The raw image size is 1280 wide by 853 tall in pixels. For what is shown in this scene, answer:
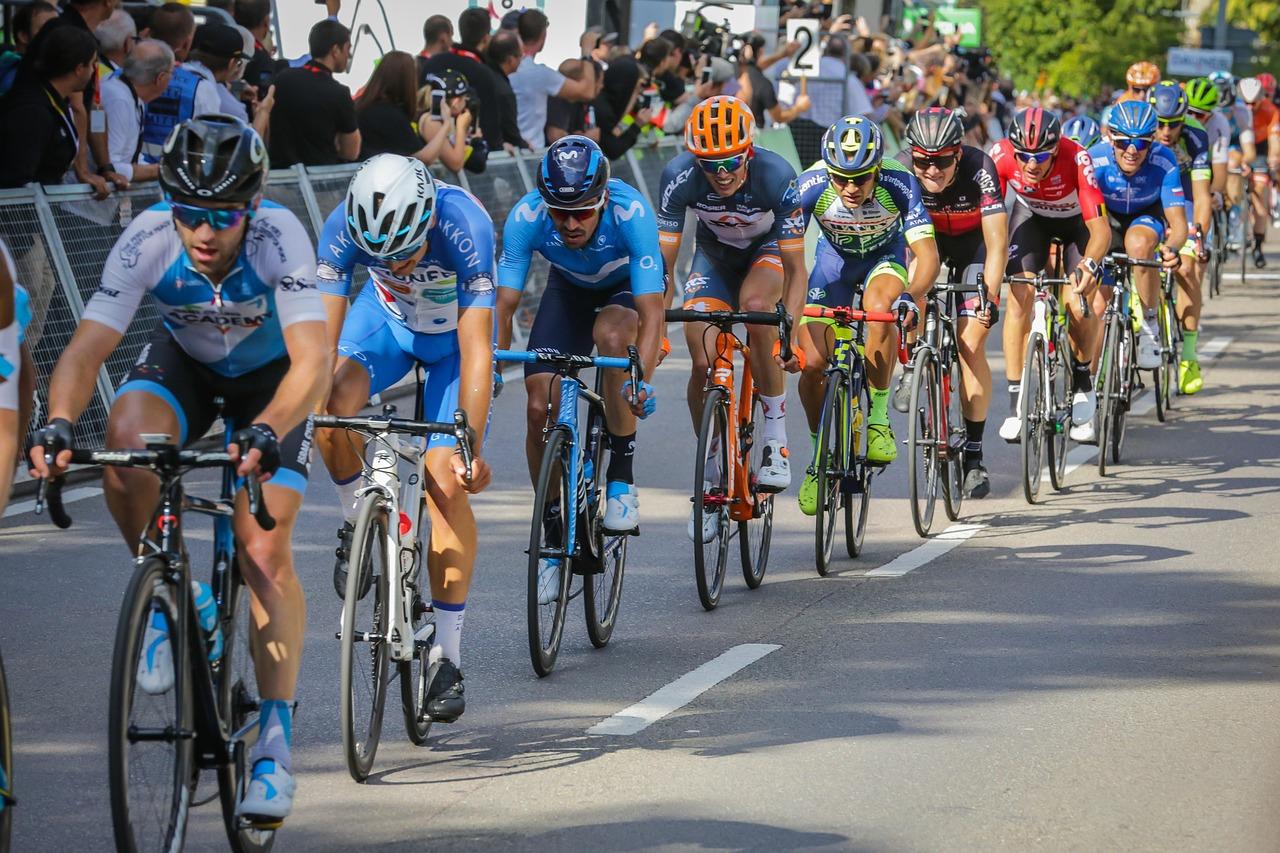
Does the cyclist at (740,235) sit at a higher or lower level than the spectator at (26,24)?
lower

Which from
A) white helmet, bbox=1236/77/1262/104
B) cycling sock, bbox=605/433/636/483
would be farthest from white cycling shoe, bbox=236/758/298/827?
white helmet, bbox=1236/77/1262/104

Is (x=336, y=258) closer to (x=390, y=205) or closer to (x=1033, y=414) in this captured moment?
(x=390, y=205)

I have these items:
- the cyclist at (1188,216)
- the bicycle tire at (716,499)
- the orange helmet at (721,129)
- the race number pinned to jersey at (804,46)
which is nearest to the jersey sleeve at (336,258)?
the bicycle tire at (716,499)

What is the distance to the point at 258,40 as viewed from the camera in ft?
41.5

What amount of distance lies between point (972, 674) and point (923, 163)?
4.11 metres

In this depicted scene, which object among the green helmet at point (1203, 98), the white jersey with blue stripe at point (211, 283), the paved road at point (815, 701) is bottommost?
the paved road at point (815, 701)

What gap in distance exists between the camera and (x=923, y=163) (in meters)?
10.6

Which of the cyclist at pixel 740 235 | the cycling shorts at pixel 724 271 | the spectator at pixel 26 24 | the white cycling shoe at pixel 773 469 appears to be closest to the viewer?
the cyclist at pixel 740 235

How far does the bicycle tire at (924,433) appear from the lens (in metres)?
9.57

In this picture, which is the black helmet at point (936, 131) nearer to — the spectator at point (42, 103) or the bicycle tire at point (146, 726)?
the spectator at point (42, 103)

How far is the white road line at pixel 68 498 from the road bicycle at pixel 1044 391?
5.02 m

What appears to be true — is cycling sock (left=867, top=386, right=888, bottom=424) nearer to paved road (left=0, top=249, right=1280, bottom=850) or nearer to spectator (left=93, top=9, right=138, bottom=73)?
paved road (left=0, top=249, right=1280, bottom=850)

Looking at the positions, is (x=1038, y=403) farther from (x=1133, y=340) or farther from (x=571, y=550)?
(x=571, y=550)

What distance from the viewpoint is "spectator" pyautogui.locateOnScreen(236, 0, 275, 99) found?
484 inches
